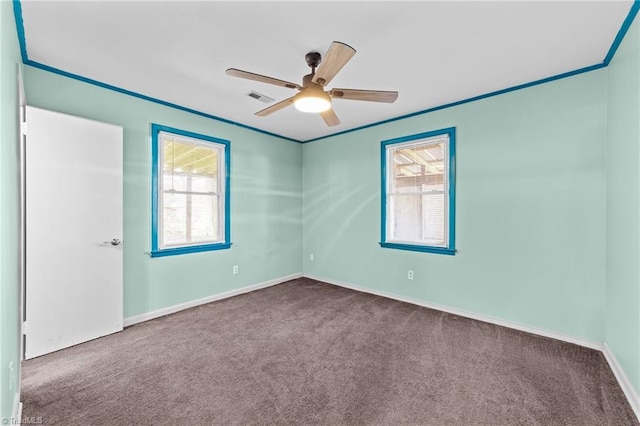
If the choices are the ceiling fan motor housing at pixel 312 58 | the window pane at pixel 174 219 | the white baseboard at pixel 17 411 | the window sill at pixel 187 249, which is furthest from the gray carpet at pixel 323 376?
the ceiling fan motor housing at pixel 312 58

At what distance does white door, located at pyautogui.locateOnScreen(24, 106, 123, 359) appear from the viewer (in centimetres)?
248

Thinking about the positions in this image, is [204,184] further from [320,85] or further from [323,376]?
[323,376]

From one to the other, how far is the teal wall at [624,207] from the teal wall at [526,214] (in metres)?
0.15

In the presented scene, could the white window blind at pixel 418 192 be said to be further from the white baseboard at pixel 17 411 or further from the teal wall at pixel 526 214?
the white baseboard at pixel 17 411

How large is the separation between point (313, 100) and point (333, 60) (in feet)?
1.30

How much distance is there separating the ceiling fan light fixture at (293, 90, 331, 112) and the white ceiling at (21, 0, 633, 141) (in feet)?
1.38

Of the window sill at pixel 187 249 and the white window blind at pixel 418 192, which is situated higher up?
the white window blind at pixel 418 192

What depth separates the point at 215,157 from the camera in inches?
165

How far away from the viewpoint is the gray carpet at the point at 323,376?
5.98ft

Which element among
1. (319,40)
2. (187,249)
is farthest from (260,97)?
(187,249)

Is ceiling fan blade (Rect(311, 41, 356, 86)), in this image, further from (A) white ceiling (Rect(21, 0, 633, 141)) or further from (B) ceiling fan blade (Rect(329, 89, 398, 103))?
(A) white ceiling (Rect(21, 0, 633, 141))

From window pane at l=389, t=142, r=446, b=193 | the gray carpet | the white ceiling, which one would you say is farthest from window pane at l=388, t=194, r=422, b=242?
the white ceiling

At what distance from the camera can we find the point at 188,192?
3828 mm

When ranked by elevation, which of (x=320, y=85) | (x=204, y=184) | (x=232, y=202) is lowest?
(x=232, y=202)
